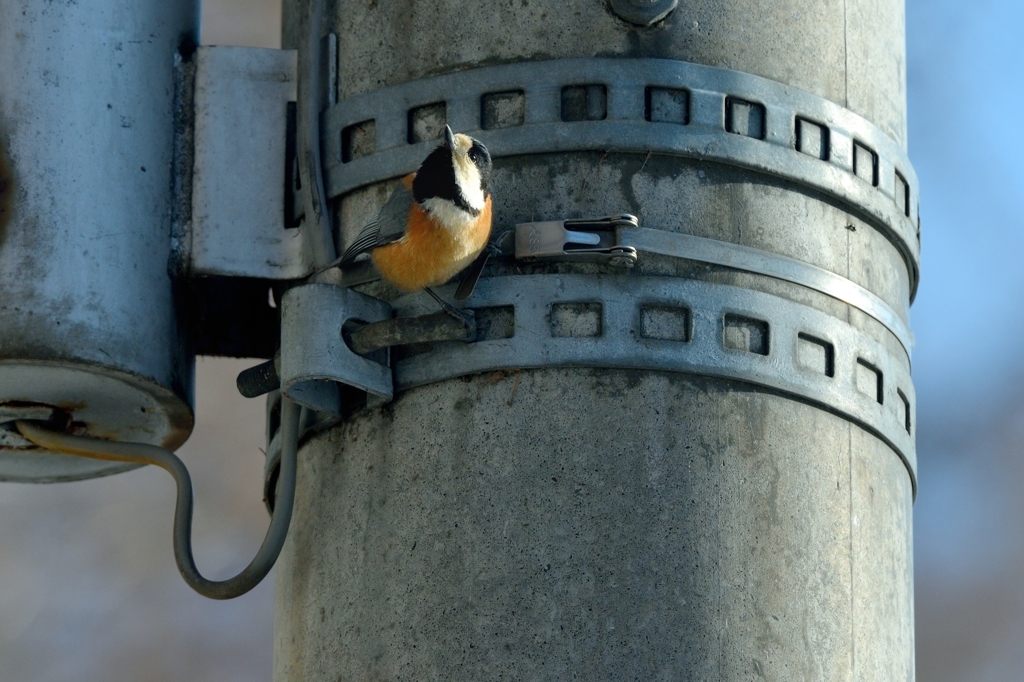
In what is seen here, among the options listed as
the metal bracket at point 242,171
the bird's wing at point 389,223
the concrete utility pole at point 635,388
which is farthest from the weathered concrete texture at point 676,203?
the metal bracket at point 242,171

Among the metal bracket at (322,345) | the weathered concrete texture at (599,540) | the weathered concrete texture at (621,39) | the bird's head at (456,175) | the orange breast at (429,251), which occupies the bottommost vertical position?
the weathered concrete texture at (599,540)

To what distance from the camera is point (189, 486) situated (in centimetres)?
500

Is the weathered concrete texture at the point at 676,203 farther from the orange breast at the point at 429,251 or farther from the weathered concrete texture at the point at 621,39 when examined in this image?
the weathered concrete texture at the point at 621,39

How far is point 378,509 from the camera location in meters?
4.47

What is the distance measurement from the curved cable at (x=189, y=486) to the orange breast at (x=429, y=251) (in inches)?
21.1

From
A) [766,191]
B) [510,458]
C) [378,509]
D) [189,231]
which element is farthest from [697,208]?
[189,231]

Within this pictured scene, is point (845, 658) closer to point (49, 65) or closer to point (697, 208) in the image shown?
point (697, 208)

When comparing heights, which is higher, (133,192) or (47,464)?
(133,192)

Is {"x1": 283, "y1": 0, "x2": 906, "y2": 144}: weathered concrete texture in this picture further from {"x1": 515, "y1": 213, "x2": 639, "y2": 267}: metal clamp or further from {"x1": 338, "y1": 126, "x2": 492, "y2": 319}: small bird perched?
{"x1": 515, "y1": 213, "x2": 639, "y2": 267}: metal clamp

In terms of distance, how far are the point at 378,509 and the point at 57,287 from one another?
43.9 inches

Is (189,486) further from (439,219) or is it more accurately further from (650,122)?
(650,122)

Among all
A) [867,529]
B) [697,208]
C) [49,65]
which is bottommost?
[867,529]

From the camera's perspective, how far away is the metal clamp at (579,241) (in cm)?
439

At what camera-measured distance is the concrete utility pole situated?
4219 millimetres
